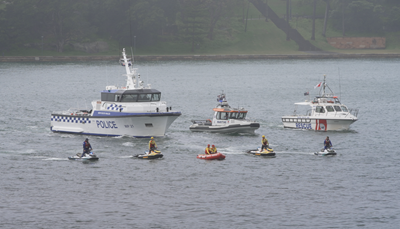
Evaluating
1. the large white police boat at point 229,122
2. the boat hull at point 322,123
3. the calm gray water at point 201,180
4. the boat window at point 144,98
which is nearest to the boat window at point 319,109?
the boat hull at point 322,123

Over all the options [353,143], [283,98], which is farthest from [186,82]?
[353,143]

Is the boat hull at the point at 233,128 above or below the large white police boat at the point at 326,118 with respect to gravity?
below

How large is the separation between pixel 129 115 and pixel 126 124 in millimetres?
1561

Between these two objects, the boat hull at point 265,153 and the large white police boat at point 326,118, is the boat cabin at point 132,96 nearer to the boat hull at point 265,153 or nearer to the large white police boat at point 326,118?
the boat hull at point 265,153

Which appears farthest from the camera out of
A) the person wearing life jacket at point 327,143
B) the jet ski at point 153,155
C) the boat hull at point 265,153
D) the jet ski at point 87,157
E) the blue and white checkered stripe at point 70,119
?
the blue and white checkered stripe at point 70,119

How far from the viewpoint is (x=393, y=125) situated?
77.9m

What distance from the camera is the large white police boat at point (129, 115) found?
206ft

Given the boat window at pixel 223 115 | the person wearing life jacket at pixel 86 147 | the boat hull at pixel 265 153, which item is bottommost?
→ the boat hull at pixel 265 153

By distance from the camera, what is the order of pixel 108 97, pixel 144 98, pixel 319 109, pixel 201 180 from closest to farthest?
1. pixel 201 180
2. pixel 144 98
3. pixel 108 97
4. pixel 319 109

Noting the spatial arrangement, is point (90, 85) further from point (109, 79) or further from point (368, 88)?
point (368, 88)

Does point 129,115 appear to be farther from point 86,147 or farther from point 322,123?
point 322,123

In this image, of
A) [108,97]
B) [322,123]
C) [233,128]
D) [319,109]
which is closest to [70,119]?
[108,97]

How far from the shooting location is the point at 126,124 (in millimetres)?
63250

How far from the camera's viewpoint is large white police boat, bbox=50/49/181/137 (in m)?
62.7
